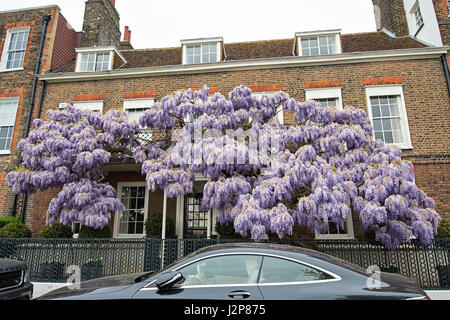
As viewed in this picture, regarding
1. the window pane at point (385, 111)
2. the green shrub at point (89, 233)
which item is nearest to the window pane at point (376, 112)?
the window pane at point (385, 111)

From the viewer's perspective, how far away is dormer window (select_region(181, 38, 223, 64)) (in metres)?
12.7

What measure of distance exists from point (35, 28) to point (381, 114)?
1616 centimetres

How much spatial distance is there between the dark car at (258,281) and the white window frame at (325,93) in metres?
8.91

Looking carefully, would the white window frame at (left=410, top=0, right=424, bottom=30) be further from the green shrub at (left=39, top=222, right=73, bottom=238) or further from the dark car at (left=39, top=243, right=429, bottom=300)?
the green shrub at (left=39, top=222, right=73, bottom=238)

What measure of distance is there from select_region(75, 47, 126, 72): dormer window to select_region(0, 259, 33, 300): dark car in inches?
400

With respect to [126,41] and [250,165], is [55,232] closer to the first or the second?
[250,165]

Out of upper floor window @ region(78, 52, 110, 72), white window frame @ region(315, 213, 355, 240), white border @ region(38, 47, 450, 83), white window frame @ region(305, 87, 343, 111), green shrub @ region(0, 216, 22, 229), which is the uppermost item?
upper floor window @ region(78, 52, 110, 72)

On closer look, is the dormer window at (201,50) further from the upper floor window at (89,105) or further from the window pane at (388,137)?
the window pane at (388,137)

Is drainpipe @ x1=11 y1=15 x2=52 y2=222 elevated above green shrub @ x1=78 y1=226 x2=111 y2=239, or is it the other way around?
drainpipe @ x1=11 y1=15 x2=52 y2=222

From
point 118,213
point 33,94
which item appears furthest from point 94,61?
point 118,213

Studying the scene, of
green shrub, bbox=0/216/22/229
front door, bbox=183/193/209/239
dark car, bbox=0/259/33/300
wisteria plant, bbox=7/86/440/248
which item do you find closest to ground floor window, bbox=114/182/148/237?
front door, bbox=183/193/209/239

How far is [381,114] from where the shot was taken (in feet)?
36.0
